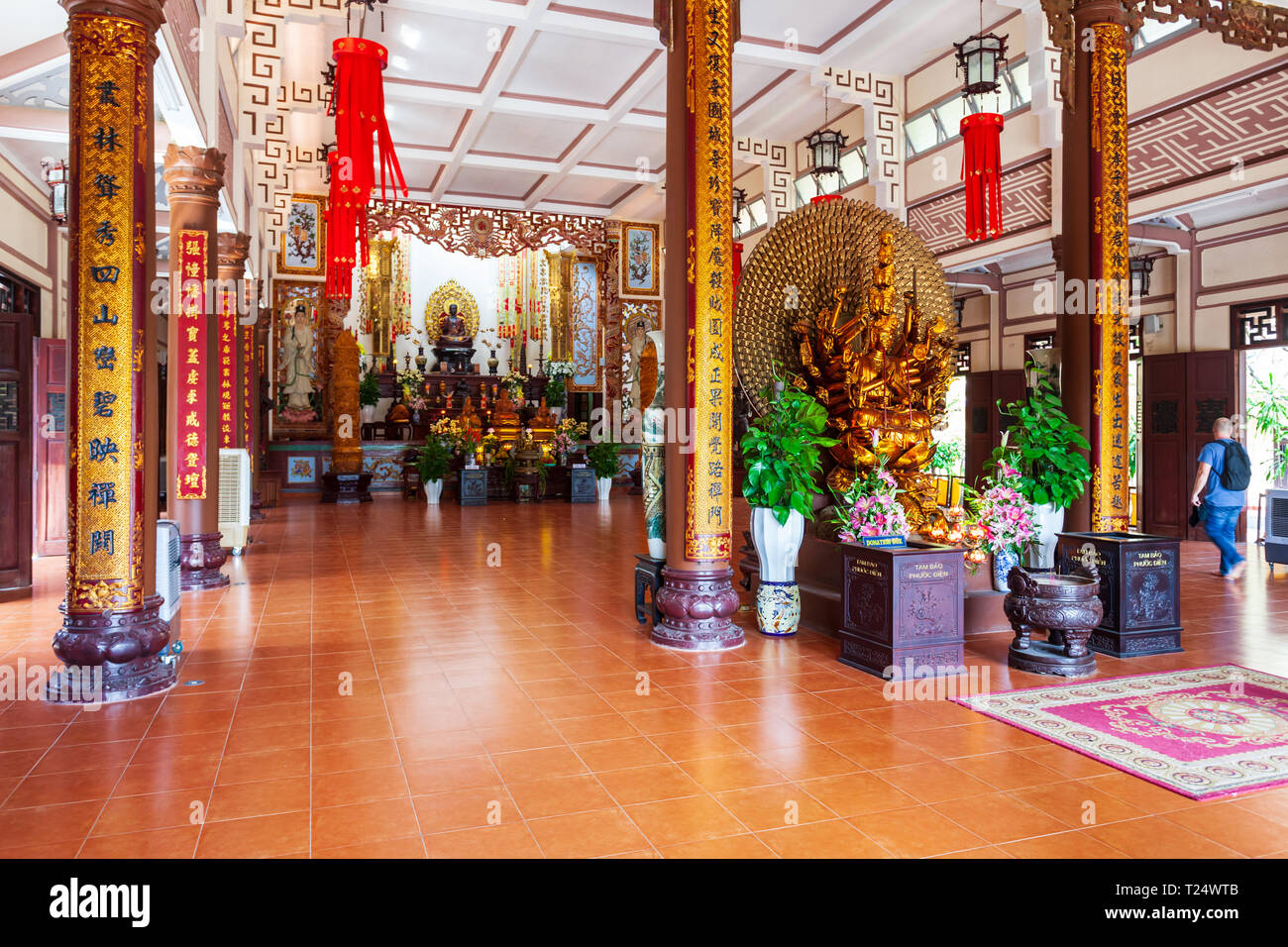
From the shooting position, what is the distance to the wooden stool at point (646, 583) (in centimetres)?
501

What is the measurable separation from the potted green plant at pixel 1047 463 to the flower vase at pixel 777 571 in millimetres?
1315

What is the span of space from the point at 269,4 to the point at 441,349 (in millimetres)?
9079

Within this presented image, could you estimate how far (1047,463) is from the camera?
16.9 ft

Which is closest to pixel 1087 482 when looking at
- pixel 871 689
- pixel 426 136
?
pixel 871 689

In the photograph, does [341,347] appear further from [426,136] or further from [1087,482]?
[1087,482]

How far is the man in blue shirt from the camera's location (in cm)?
680

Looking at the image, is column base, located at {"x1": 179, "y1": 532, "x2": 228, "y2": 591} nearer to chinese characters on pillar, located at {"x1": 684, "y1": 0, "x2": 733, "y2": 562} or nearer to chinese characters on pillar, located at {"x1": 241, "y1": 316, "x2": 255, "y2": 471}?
chinese characters on pillar, located at {"x1": 684, "y1": 0, "x2": 733, "y2": 562}

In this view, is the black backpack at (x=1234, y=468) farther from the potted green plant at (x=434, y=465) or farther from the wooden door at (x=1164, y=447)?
the potted green plant at (x=434, y=465)

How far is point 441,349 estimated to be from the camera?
16.3 m

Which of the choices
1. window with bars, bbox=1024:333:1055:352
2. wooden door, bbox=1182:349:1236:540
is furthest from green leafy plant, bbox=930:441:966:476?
wooden door, bbox=1182:349:1236:540

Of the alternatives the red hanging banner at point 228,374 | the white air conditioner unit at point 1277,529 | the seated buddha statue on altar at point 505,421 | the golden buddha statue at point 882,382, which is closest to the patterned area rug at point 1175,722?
the golden buddha statue at point 882,382

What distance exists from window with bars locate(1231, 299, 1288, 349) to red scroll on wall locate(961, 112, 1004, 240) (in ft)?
11.3

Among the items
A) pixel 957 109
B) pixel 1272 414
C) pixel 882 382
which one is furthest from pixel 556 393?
pixel 882 382

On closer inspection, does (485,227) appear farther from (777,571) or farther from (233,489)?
(777,571)
